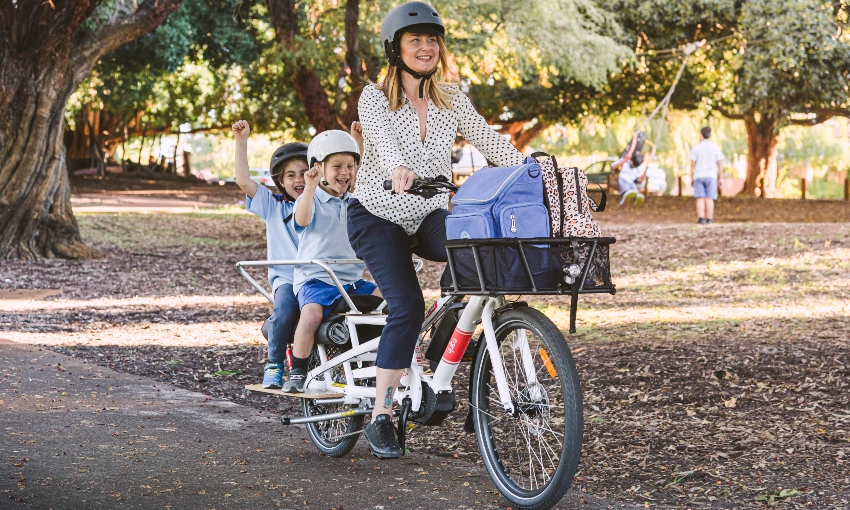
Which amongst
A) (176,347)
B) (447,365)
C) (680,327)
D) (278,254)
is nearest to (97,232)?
(176,347)

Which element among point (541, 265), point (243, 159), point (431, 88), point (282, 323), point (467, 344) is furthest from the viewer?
point (243, 159)

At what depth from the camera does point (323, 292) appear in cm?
553

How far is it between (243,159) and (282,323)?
2.86 ft

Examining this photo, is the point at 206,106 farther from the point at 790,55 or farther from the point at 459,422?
the point at 459,422

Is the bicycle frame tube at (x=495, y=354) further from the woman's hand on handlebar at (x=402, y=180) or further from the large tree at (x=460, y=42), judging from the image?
the large tree at (x=460, y=42)

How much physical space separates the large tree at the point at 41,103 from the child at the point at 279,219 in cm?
1007

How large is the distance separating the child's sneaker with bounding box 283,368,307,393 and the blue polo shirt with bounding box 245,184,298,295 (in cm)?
50

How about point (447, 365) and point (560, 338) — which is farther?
Answer: point (447, 365)

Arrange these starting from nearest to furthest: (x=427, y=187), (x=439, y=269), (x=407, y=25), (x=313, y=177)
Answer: (x=427, y=187), (x=407, y=25), (x=313, y=177), (x=439, y=269)

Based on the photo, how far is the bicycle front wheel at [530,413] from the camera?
13.6 ft

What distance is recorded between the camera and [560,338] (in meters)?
4.22

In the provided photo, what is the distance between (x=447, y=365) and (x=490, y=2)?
17767 millimetres

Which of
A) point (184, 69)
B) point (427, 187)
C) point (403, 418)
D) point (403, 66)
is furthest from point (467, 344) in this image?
point (184, 69)

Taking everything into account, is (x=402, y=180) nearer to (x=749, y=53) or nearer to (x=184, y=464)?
(x=184, y=464)
